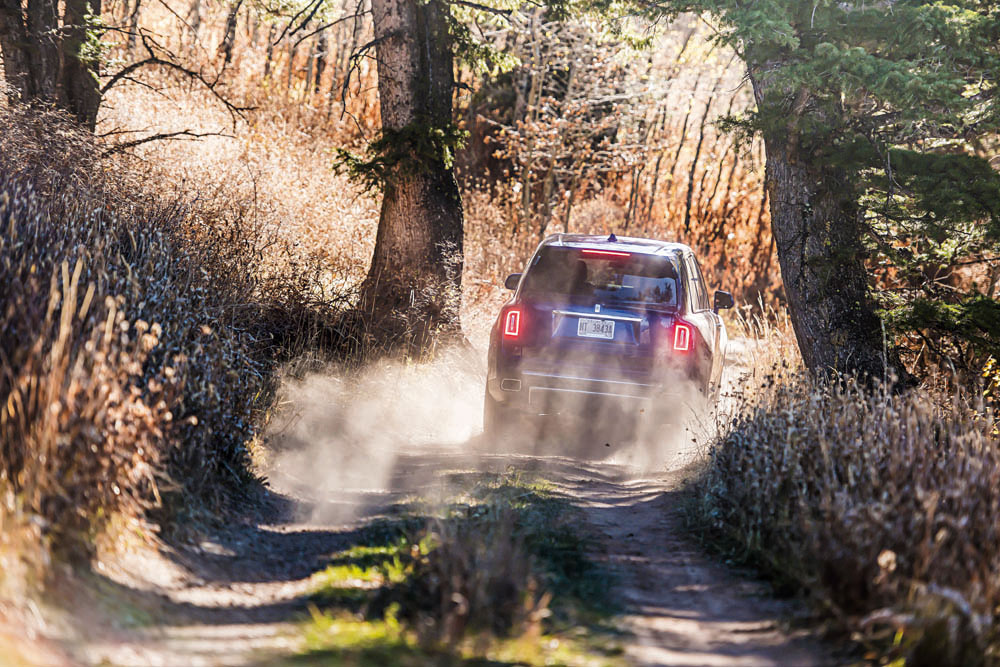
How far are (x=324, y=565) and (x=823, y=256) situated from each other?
5.91 m

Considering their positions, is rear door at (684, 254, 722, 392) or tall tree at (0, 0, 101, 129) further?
tall tree at (0, 0, 101, 129)

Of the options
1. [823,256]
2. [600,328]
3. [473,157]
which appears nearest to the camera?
[600,328]

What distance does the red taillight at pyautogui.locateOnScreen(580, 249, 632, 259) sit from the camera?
8867 mm

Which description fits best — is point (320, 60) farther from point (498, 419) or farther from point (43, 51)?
point (498, 419)

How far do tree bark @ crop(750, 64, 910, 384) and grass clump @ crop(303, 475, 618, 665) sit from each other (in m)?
4.62

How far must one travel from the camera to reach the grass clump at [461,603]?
4.16 meters

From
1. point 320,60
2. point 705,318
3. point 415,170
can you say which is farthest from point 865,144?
point 320,60

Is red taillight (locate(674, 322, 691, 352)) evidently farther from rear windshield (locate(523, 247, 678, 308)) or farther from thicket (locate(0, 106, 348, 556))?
thicket (locate(0, 106, 348, 556))

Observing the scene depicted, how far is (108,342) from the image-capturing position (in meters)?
5.12

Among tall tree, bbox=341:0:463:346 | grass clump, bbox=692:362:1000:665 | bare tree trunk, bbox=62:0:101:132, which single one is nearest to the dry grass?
grass clump, bbox=692:362:1000:665

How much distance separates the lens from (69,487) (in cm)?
454

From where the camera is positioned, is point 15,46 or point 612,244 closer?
point 612,244

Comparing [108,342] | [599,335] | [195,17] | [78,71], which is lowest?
[108,342]

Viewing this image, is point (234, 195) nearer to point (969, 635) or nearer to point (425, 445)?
point (425, 445)
